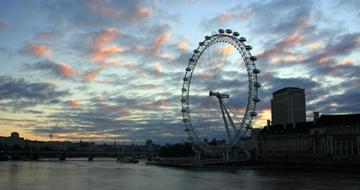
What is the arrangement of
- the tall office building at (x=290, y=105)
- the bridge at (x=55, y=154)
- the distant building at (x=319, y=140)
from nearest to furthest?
the distant building at (x=319, y=140) → the tall office building at (x=290, y=105) → the bridge at (x=55, y=154)

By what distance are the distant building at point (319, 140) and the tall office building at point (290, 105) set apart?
3127 cm

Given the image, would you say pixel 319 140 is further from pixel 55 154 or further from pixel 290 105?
pixel 55 154

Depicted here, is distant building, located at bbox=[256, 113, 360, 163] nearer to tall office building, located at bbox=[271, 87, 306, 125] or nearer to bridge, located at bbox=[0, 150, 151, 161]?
tall office building, located at bbox=[271, 87, 306, 125]

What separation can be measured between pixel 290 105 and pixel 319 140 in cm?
5028

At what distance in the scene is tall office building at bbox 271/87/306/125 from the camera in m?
142

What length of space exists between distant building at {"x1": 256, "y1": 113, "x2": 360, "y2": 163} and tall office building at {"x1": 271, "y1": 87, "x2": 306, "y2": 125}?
3127 cm

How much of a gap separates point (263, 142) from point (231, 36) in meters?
48.9

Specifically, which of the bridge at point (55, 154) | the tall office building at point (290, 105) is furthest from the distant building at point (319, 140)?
the bridge at point (55, 154)

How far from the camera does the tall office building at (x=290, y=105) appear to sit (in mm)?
142250

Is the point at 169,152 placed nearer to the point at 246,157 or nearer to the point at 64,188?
the point at 246,157

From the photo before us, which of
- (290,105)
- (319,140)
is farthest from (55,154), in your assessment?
(319,140)

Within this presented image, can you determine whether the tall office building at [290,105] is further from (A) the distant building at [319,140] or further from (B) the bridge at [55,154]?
(B) the bridge at [55,154]

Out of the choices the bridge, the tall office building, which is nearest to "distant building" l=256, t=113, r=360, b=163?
the tall office building

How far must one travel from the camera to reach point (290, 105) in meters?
143
